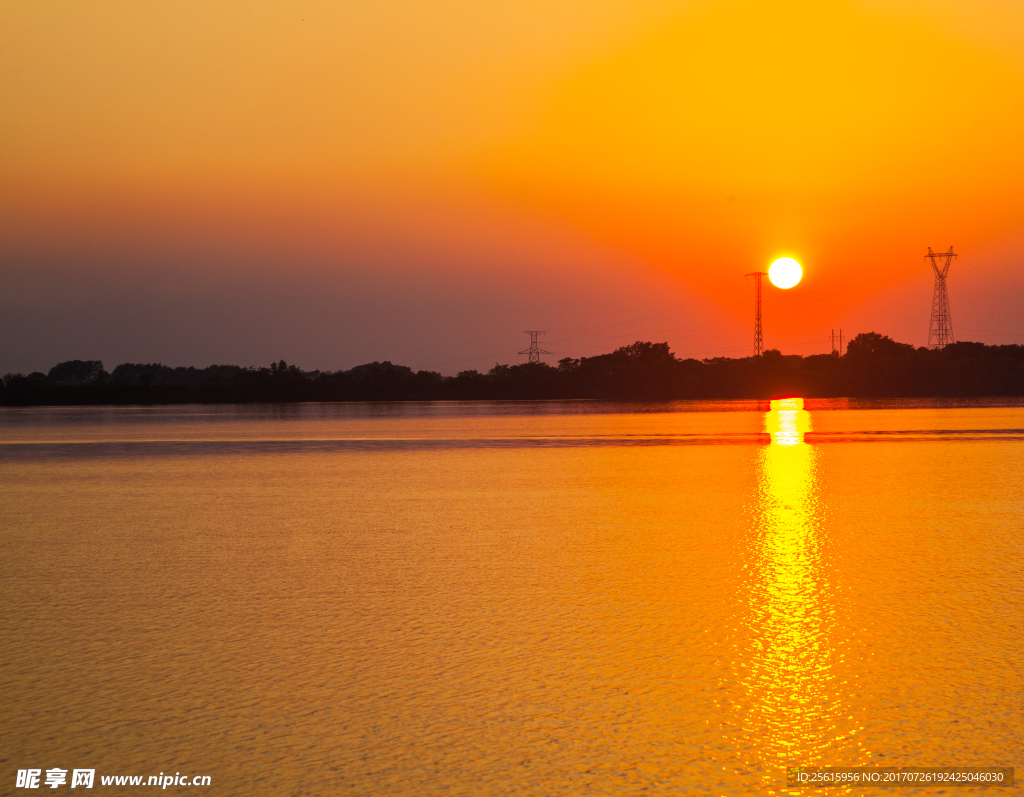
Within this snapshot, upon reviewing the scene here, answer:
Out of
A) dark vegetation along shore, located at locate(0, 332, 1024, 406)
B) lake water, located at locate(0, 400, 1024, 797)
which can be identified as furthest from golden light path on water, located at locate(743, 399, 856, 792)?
dark vegetation along shore, located at locate(0, 332, 1024, 406)

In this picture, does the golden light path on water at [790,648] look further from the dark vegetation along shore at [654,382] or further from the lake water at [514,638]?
the dark vegetation along shore at [654,382]

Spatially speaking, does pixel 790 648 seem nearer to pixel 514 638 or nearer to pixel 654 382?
pixel 514 638

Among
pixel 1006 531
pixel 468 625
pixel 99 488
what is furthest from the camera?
pixel 99 488

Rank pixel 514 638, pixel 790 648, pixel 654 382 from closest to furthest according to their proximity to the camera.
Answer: pixel 790 648, pixel 514 638, pixel 654 382

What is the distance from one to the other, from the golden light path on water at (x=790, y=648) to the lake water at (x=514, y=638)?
0.08ft

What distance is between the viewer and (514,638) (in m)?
6.53

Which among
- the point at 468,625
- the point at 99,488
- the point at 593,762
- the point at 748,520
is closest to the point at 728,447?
the point at 748,520

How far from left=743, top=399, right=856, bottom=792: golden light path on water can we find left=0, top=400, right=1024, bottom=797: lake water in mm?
24

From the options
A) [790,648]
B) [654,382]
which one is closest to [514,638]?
[790,648]

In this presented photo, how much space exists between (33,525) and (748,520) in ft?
30.5

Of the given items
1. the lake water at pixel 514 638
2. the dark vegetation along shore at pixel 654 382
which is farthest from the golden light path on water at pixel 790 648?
the dark vegetation along shore at pixel 654 382

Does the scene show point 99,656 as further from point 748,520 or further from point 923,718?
point 748,520

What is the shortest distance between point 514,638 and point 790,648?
5.96 ft

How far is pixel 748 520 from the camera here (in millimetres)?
12234
